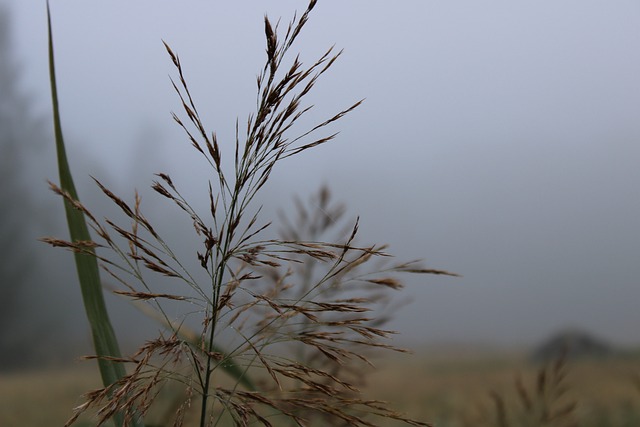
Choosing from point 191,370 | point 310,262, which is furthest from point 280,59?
point 310,262

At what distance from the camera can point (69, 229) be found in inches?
35.1

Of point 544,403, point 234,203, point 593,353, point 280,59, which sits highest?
point 280,59

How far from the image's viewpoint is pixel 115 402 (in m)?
0.68

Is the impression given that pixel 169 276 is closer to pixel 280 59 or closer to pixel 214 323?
pixel 214 323

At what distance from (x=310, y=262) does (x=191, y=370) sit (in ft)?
1.70

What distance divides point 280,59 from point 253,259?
0.22 meters

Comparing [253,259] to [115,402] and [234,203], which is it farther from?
[115,402]

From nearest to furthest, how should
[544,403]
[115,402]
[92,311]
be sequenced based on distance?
1. [115,402]
2. [92,311]
3. [544,403]

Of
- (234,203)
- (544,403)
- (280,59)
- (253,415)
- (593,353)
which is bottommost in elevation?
(593,353)

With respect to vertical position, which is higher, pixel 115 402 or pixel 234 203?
pixel 234 203

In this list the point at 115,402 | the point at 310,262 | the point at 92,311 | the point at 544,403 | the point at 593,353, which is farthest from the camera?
the point at 593,353

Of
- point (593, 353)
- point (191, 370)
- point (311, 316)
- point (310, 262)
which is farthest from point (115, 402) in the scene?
point (593, 353)

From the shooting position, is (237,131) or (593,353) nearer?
(237,131)

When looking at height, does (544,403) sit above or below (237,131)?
below
